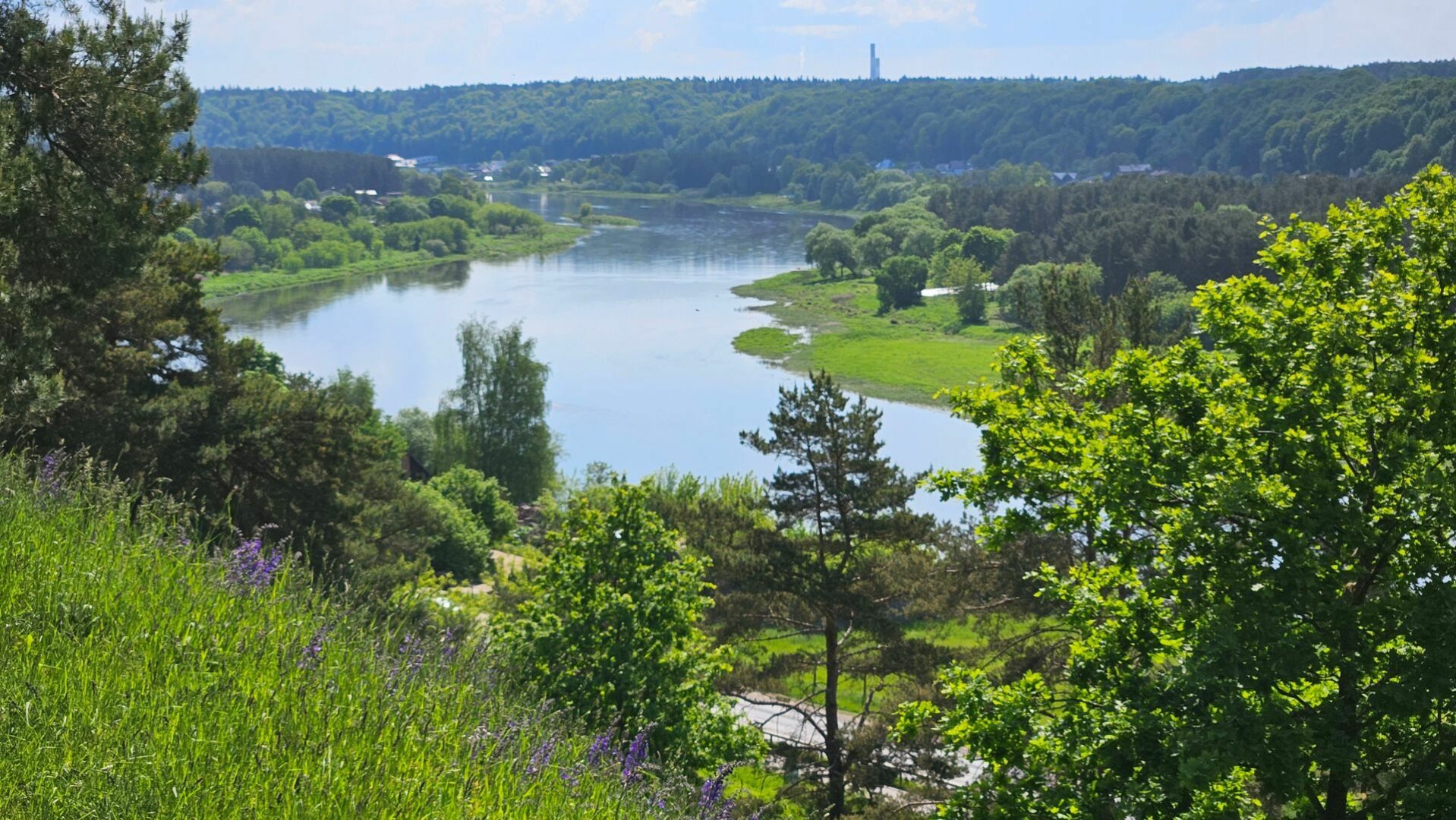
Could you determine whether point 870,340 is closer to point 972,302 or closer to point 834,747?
point 972,302

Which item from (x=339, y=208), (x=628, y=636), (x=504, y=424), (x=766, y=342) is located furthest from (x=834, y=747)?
(x=339, y=208)

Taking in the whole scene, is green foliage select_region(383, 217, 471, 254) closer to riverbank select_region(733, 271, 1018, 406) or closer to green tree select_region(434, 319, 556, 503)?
riverbank select_region(733, 271, 1018, 406)

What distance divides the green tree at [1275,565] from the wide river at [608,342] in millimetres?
20380

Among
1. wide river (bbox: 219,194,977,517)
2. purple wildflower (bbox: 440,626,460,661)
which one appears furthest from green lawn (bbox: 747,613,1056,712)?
purple wildflower (bbox: 440,626,460,661)

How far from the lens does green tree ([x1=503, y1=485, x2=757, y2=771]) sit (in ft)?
29.7

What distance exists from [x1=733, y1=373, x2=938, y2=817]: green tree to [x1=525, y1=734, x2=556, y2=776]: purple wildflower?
32.3 feet

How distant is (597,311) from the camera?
212ft

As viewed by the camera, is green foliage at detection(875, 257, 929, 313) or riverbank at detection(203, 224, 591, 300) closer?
green foliage at detection(875, 257, 929, 313)

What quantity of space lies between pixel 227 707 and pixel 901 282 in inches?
2741

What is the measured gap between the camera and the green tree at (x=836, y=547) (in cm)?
1376

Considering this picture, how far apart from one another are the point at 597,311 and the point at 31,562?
2398 inches

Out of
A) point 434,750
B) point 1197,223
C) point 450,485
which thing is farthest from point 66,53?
point 1197,223

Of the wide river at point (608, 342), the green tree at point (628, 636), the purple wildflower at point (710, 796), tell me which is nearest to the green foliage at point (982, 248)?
the wide river at point (608, 342)

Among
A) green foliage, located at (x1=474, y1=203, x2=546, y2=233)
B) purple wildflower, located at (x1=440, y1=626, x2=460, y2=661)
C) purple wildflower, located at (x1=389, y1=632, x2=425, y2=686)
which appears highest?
purple wildflower, located at (x1=389, y1=632, x2=425, y2=686)
